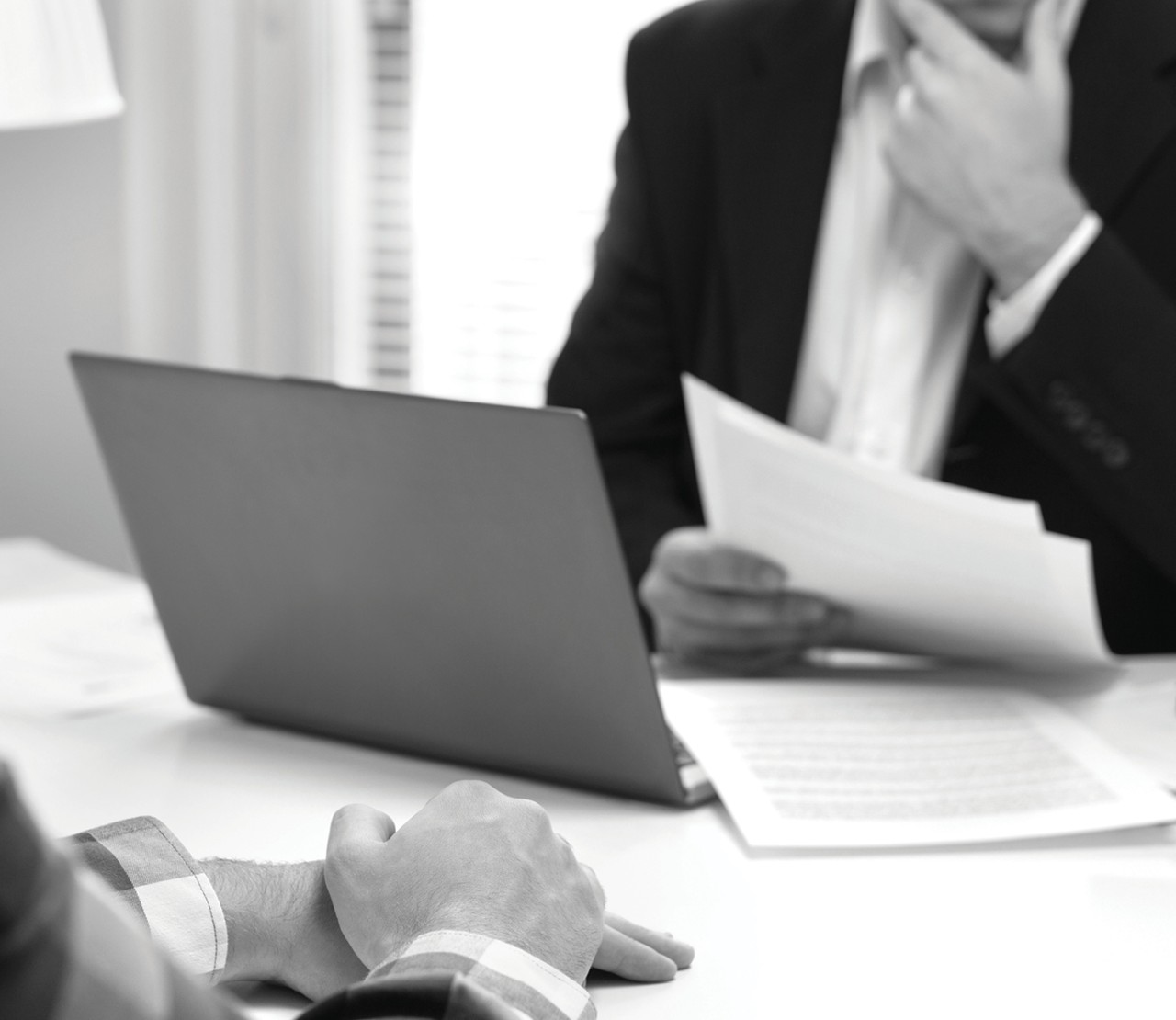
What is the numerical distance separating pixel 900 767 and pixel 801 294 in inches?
25.3

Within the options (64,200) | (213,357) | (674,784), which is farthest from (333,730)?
(64,200)

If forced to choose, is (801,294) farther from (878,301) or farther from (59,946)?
(59,946)

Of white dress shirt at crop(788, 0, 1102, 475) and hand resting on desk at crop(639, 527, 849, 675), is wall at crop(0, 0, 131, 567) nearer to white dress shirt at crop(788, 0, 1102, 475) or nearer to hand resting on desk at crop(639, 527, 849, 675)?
white dress shirt at crop(788, 0, 1102, 475)

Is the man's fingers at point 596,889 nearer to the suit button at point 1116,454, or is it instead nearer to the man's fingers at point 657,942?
the man's fingers at point 657,942

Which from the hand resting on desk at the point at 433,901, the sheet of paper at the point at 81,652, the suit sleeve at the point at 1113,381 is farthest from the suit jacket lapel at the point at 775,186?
the hand resting on desk at the point at 433,901

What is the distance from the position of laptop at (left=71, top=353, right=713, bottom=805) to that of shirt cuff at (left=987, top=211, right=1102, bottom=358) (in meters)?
0.52


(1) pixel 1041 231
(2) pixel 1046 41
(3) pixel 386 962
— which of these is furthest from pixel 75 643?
(2) pixel 1046 41

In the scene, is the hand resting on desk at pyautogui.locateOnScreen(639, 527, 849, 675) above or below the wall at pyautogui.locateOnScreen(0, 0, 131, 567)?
above

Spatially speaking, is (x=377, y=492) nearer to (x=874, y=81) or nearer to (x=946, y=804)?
(x=946, y=804)

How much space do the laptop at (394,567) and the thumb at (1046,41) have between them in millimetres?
700

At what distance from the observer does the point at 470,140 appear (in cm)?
215

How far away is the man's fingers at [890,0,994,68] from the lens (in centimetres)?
116

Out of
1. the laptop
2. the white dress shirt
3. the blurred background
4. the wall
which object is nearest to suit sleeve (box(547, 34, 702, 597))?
the white dress shirt

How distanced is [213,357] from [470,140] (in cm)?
51
